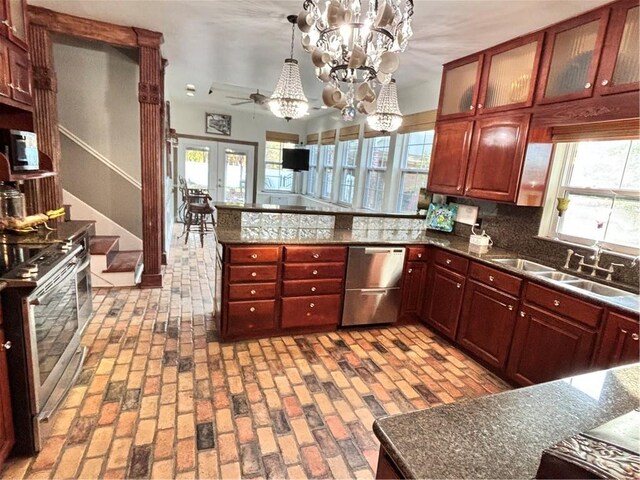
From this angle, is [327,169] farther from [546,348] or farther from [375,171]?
[546,348]

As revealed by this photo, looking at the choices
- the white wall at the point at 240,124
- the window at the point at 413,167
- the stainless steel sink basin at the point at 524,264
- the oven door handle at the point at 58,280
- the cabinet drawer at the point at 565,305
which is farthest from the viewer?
the white wall at the point at 240,124

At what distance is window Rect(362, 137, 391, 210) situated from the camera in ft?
17.5

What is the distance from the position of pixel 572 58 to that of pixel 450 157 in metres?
1.15

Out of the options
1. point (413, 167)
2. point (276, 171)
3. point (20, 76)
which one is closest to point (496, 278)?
point (413, 167)

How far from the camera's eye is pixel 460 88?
321 centimetres

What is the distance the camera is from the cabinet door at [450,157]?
3.13 metres

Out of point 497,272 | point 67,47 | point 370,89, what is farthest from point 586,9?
point 67,47

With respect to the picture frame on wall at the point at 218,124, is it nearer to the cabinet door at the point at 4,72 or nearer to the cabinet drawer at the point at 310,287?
the cabinet door at the point at 4,72

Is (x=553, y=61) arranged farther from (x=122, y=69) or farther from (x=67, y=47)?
(x=67, y=47)

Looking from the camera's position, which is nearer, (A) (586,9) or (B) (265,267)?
(A) (586,9)

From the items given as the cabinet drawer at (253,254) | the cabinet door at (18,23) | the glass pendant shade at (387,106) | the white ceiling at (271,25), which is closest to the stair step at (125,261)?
the cabinet drawer at (253,254)

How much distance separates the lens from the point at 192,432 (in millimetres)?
1862


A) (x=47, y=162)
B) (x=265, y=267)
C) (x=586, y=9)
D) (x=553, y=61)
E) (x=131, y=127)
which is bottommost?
(x=265, y=267)

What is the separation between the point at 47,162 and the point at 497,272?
381 cm
